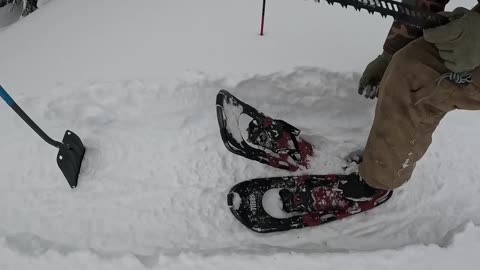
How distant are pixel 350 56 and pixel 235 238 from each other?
5.28 feet

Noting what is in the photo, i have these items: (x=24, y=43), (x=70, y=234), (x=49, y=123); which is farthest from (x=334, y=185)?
(x=24, y=43)

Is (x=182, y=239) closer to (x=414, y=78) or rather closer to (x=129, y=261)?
(x=129, y=261)

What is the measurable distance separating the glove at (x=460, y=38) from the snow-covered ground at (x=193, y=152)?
1143mm

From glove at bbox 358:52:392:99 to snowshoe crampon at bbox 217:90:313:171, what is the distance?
51 cm

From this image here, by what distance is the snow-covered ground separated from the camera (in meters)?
2.24

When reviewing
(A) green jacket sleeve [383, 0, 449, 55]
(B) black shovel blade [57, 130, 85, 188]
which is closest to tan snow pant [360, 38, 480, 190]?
(A) green jacket sleeve [383, 0, 449, 55]

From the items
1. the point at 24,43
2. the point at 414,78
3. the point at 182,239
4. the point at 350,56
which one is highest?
the point at 414,78

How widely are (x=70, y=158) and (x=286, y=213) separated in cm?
141

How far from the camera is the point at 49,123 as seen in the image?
2699 mm

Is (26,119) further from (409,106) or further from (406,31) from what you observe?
(406,31)

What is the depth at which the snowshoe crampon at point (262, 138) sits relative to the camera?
2482 millimetres

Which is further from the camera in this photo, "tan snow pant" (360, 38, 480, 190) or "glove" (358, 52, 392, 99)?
"glove" (358, 52, 392, 99)

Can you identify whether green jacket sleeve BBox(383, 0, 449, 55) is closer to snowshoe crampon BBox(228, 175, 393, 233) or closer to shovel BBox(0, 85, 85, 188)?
snowshoe crampon BBox(228, 175, 393, 233)

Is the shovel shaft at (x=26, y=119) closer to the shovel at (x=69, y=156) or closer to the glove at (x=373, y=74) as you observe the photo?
the shovel at (x=69, y=156)
